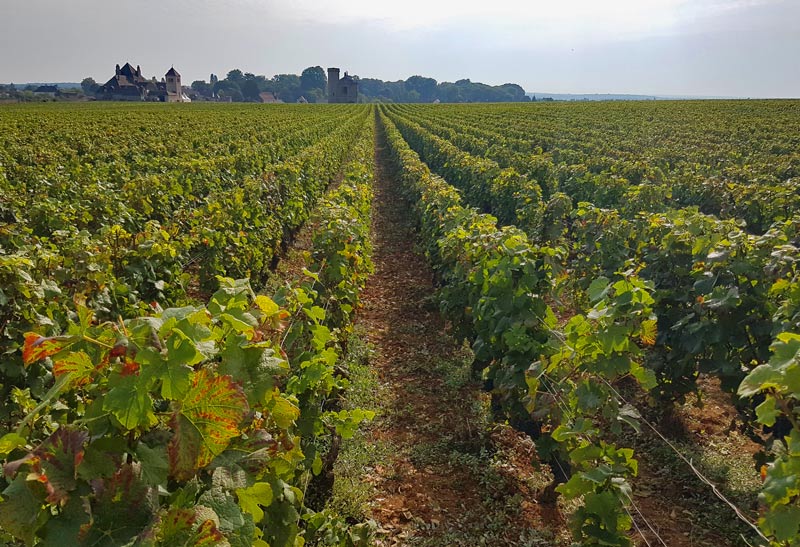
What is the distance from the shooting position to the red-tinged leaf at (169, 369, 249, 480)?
1731 millimetres

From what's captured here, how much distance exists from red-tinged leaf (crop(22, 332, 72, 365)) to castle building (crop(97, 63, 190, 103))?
12669cm

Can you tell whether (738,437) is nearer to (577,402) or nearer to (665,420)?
(665,420)

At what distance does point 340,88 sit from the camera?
141375 millimetres

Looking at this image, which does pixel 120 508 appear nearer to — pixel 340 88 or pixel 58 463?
pixel 58 463

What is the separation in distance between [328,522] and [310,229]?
11428 millimetres

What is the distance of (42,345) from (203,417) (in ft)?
1.87

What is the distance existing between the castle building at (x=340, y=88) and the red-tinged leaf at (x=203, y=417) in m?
148

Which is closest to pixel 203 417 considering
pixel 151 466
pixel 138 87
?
pixel 151 466

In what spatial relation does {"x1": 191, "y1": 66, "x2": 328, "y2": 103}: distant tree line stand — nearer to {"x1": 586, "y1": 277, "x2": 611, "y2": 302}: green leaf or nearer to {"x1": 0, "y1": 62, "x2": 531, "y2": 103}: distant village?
{"x1": 0, "y1": 62, "x2": 531, "y2": 103}: distant village

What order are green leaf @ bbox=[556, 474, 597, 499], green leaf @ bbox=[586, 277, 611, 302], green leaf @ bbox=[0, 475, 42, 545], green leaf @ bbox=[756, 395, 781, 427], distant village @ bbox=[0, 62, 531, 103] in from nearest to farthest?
green leaf @ bbox=[0, 475, 42, 545]
green leaf @ bbox=[756, 395, 781, 427]
green leaf @ bbox=[556, 474, 597, 499]
green leaf @ bbox=[586, 277, 611, 302]
distant village @ bbox=[0, 62, 531, 103]

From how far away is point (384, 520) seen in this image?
4328 mm

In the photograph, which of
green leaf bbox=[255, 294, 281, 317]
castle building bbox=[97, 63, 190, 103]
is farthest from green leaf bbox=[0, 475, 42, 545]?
castle building bbox=[97, 63, 190, 103]

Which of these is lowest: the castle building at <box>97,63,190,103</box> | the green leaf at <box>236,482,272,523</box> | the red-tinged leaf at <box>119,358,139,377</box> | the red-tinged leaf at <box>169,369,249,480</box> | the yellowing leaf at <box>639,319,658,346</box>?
the green leaf at <box>236,482,272,523</box>

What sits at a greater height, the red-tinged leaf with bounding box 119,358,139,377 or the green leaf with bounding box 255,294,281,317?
the red-tinged leaf with bounding box 119,358,139,377
